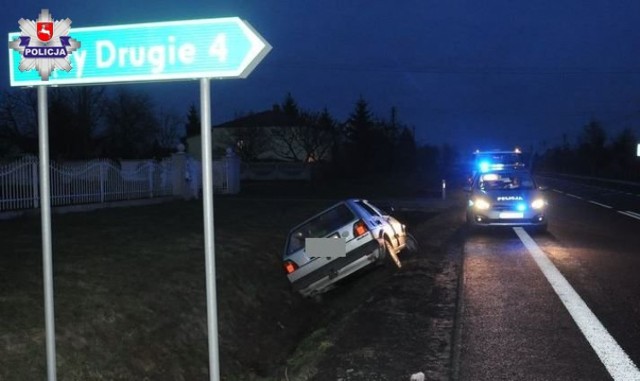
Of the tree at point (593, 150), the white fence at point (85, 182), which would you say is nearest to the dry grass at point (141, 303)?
the white fence at point (85, 182)

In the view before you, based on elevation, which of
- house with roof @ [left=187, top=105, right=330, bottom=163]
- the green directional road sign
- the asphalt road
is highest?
house with roof @ [left=187, top=105, right=330, bottom=163]

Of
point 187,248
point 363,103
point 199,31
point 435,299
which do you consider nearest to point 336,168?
point 363,103

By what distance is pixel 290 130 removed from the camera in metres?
58.4

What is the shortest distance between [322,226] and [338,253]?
4.29 ft

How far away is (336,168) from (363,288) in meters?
41.9

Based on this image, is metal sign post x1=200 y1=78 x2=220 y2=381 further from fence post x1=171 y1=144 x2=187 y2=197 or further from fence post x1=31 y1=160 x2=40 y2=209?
fence post x1=171 y1=144 x2=187 y2=197

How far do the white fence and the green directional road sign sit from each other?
12790 mm

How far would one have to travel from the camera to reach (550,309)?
7777 millimetres

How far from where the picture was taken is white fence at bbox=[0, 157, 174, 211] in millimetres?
15672

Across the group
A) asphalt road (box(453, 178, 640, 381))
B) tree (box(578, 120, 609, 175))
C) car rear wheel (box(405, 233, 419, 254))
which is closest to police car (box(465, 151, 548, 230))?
asphalt road (box(453, 178, 640, 381))

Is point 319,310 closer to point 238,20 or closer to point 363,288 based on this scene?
point 363,288

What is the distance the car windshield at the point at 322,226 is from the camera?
11.1m

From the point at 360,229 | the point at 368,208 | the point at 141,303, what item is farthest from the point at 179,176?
the point at 141,303

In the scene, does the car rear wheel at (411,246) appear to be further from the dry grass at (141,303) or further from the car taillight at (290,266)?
the car taillight at (290,266)
